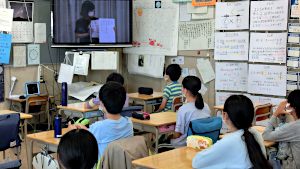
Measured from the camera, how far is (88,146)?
54.2 inches

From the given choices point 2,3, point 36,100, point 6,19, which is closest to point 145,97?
point 36,100

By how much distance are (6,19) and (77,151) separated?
456cm

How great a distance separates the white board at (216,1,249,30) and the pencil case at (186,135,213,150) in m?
2.92

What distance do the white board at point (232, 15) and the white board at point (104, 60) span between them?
1867mm

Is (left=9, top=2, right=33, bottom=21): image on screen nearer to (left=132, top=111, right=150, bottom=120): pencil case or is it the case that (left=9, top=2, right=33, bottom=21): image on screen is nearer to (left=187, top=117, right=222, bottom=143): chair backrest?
(left=132, top=111, right=150, bottom=120): pencil case

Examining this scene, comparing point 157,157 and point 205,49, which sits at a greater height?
point 205,49

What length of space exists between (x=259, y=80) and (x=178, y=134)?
6.94 feet

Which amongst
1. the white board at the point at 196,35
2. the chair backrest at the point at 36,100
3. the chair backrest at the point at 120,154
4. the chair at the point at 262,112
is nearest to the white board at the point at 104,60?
the chair backrest at the point at 36,100

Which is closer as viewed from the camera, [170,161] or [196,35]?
[170,161]

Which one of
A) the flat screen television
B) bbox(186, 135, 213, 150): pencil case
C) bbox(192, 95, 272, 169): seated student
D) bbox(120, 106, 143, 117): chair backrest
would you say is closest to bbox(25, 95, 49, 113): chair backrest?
the flat screen television

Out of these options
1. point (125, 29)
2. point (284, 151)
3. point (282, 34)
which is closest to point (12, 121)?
point (284, 151)

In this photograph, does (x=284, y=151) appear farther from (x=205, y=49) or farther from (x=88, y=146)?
(x=205, y=49)

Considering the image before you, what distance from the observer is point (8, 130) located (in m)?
3.30

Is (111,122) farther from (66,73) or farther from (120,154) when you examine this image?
(66,73)
